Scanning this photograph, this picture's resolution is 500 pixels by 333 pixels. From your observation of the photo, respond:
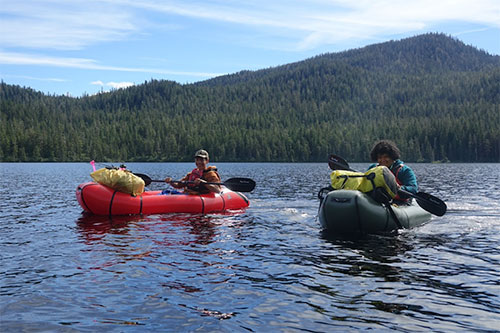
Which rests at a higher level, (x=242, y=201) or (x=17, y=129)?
(x=17, y=129)

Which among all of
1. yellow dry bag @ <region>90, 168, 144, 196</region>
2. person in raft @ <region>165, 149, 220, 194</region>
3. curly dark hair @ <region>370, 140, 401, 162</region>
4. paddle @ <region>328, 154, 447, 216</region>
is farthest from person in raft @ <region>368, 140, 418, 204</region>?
yellow dry bag @ <region>90, 168, 144, 196</region>

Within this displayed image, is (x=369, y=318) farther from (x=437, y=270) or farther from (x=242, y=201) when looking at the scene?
(x=242, y=201)

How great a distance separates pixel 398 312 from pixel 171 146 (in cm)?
15544

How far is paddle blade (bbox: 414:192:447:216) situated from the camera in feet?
46.8

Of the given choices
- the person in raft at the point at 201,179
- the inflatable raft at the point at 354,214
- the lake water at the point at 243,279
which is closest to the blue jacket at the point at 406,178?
the inflatable raft at the point at 354,214

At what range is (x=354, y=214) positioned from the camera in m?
12.8

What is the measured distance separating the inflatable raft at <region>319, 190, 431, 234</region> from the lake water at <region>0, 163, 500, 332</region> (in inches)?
14.1

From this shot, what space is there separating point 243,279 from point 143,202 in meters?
9.37

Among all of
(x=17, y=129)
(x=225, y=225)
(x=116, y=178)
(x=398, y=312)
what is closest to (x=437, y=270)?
(x=398, y=312)

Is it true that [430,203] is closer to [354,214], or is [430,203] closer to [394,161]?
[394,161]

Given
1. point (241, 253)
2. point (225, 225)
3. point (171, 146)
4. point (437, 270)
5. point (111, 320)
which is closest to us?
point (111, 320)

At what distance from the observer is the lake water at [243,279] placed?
21.7ft

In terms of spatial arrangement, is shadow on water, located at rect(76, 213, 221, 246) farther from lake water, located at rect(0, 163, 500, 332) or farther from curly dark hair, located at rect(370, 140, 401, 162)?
curly dark hair, located at rect(370, 140, 401, 162)

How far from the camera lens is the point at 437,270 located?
9.34 m
